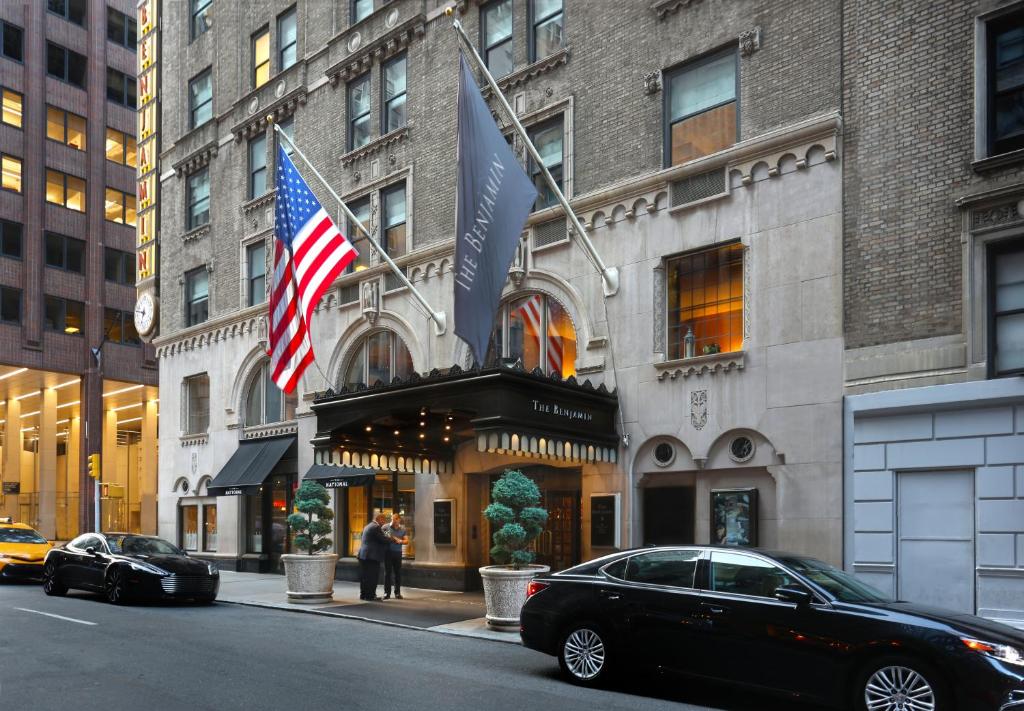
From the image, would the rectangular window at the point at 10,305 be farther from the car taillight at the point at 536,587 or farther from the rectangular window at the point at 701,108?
the car taillight at the point at 536,587

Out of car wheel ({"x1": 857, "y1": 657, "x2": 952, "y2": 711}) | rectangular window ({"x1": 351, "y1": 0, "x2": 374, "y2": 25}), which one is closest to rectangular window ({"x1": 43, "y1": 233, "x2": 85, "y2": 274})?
rectangular window ({"x1": 351, "y1": 0, "x2": 374, "y2": 25})

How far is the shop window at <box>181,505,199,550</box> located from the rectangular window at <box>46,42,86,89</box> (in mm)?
27531

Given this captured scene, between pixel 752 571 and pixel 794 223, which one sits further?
pixel 794 223

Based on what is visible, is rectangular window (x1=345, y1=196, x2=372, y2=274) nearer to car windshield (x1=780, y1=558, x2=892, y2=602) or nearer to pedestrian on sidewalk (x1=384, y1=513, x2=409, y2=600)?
pedestrian on sidewalk (x1=384, y1=513, x2=409, y2=600)

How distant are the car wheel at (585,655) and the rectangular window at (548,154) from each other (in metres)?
11.3

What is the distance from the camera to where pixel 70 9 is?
1865 inches

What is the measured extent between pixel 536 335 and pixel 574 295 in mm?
1498

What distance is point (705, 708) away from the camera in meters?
9.20

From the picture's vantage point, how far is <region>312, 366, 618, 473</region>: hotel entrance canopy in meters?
15.9

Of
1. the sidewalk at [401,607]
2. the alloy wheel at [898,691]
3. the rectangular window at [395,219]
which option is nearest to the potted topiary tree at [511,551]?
the sidewalk at [401,607]

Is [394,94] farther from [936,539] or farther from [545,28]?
[936,539]

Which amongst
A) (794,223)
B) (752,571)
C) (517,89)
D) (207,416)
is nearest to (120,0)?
(207,416)

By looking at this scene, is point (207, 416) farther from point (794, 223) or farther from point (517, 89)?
point (794, 223)

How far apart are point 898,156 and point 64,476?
52655 mm
